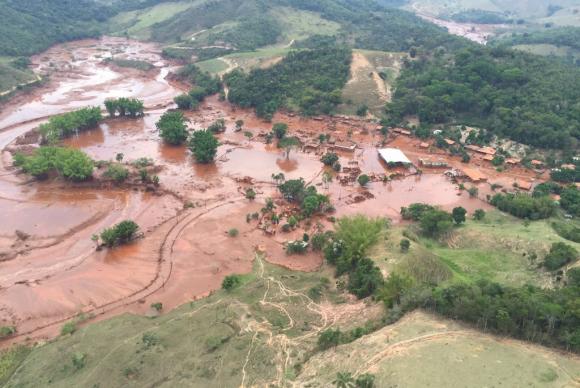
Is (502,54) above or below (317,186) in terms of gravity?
above

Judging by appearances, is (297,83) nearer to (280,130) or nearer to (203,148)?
(280,130)

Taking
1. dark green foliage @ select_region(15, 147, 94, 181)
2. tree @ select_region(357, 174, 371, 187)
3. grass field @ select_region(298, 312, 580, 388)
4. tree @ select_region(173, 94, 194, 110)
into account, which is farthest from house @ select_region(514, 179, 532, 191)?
tree @ select_region(173, 94, 194, 110)

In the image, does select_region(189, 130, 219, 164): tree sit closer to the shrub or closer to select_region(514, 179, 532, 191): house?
the shrub

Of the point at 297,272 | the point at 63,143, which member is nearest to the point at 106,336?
the point at 297,272

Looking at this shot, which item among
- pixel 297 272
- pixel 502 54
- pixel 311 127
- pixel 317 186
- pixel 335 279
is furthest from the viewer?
pixel 502 54

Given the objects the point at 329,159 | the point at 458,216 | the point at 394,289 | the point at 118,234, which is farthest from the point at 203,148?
the point at 394,289

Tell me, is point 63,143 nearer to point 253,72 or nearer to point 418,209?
point 253,72
